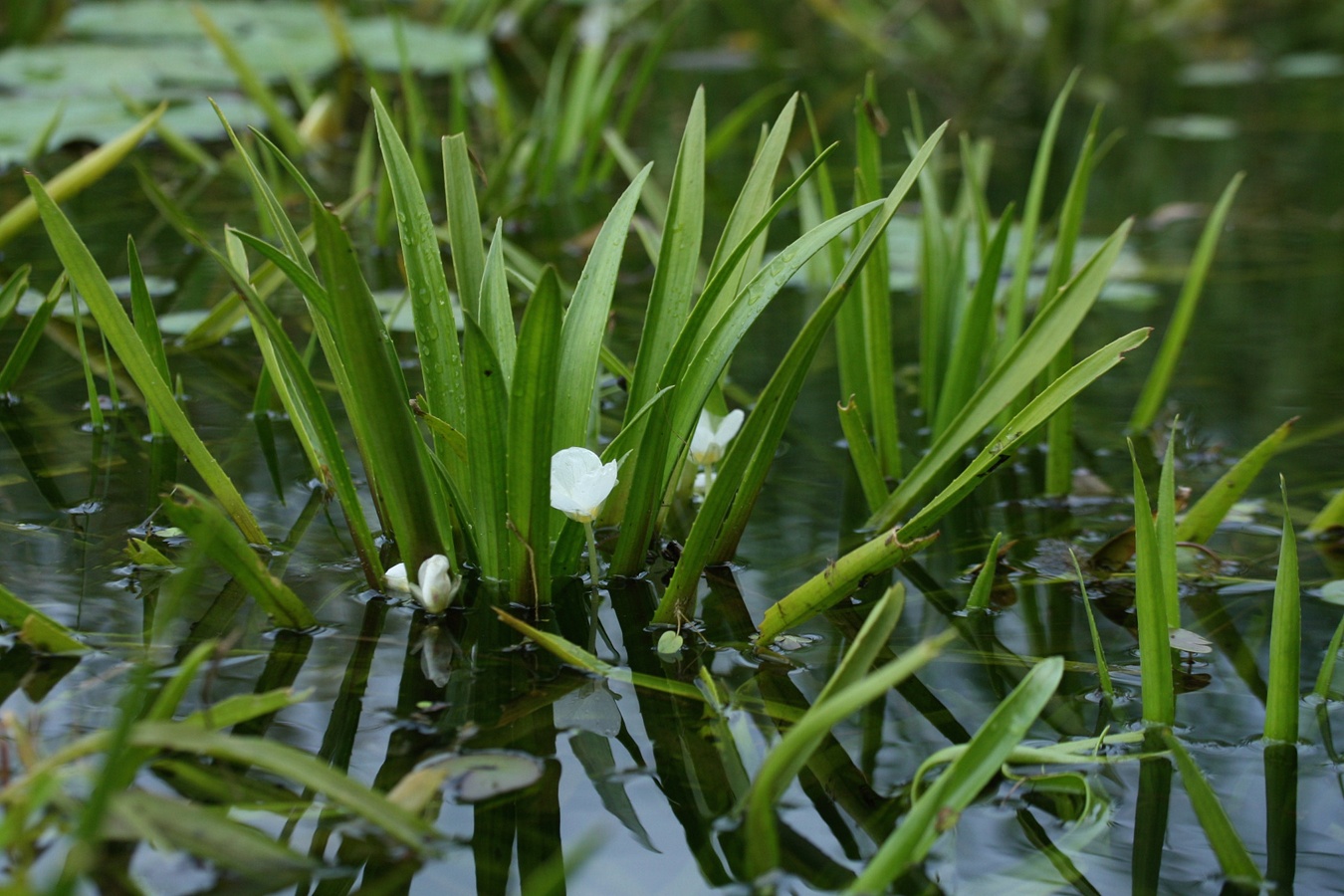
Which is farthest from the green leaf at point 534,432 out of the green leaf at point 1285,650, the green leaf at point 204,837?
the green leaf at point 1285,650

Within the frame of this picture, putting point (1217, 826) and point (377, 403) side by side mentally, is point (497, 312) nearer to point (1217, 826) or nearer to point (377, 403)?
point (377, 403)

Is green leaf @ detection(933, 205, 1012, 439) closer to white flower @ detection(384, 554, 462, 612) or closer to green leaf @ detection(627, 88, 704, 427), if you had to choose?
green leaf @ detection(627, 88, 704, 427)

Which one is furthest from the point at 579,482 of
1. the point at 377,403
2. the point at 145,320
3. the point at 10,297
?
the point at 10,297

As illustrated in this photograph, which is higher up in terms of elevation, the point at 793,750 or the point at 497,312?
the point at 497,312

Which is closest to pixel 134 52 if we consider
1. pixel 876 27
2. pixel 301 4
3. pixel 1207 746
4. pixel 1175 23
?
pixel 301 4

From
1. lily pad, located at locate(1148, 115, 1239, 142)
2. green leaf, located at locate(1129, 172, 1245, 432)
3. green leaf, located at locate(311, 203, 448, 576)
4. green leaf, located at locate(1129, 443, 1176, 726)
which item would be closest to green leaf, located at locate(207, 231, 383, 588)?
green leaf, located at locate(311, 203, 448, 576)
